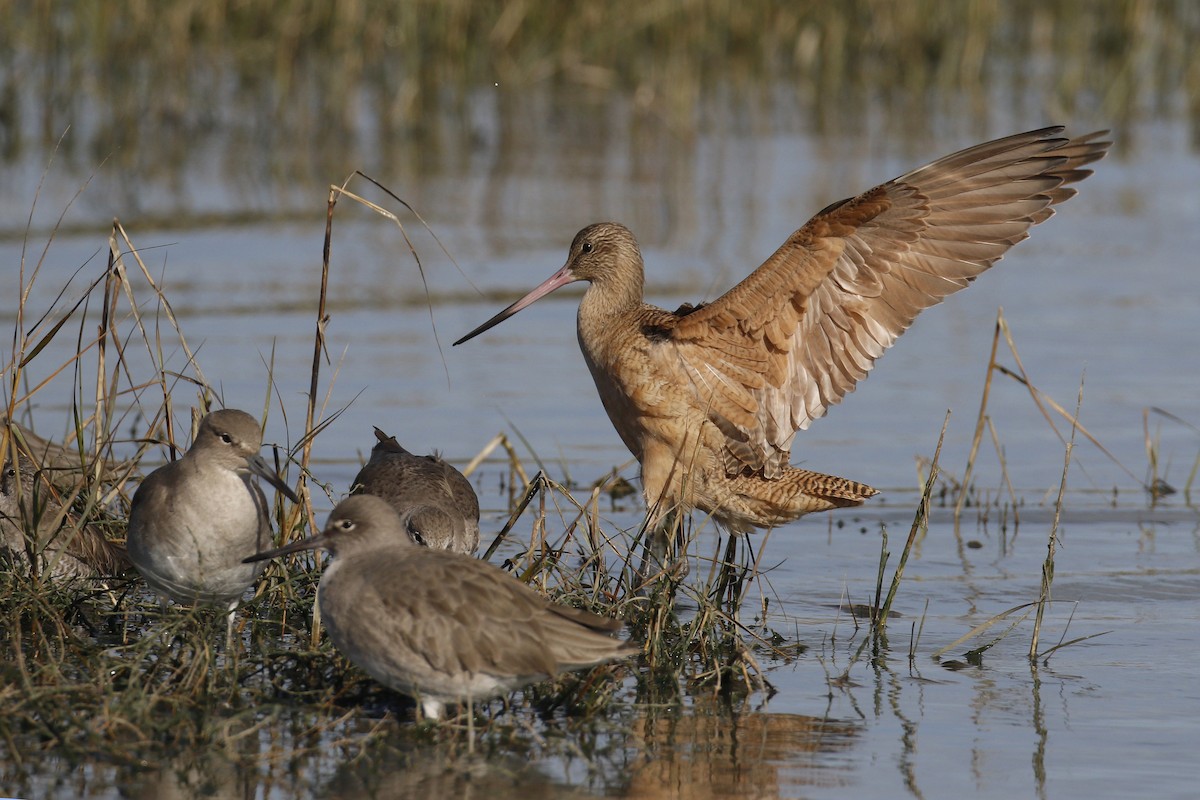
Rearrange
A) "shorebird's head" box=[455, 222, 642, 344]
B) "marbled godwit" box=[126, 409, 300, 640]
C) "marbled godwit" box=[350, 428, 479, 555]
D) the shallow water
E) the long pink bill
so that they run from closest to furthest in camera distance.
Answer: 1. the shallow water
2. "marbled godwit" box=[126, 409, 300, 640]
3. "marbled godwit" box=[350, 428, 479, 555]
4. "shorebird's head" box=[455, 222, 642, 344]
5. the long pink bill

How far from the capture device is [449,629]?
4.29 m

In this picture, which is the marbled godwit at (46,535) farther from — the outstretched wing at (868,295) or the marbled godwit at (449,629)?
the outstretched wing at (868,295)

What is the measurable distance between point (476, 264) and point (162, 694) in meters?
6.62

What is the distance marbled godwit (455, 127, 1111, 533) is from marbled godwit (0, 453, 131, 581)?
1.81 meters

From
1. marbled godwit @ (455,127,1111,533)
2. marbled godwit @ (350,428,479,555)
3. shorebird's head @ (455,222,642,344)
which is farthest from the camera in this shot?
shorebird's head @ (455,222,642,344)

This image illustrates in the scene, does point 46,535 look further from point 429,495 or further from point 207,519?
point 429,495

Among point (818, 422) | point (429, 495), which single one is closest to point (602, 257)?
point (429, 495)

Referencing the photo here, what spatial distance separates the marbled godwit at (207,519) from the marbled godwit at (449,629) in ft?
1.31

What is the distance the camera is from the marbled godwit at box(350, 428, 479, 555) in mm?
5625

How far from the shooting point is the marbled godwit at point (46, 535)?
195 inches

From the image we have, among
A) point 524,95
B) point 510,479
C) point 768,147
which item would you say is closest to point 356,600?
point 510,479

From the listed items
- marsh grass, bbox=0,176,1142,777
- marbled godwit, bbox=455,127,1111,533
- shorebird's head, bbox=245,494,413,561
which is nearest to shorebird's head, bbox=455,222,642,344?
marbled godwit, bbox=455,127,1111,533

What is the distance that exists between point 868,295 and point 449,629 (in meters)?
2.54

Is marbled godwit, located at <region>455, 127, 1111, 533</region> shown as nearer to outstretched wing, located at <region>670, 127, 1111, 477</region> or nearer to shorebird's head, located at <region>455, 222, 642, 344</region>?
outstretched wing, located at <region>670, 127, 1111, 477</region>
